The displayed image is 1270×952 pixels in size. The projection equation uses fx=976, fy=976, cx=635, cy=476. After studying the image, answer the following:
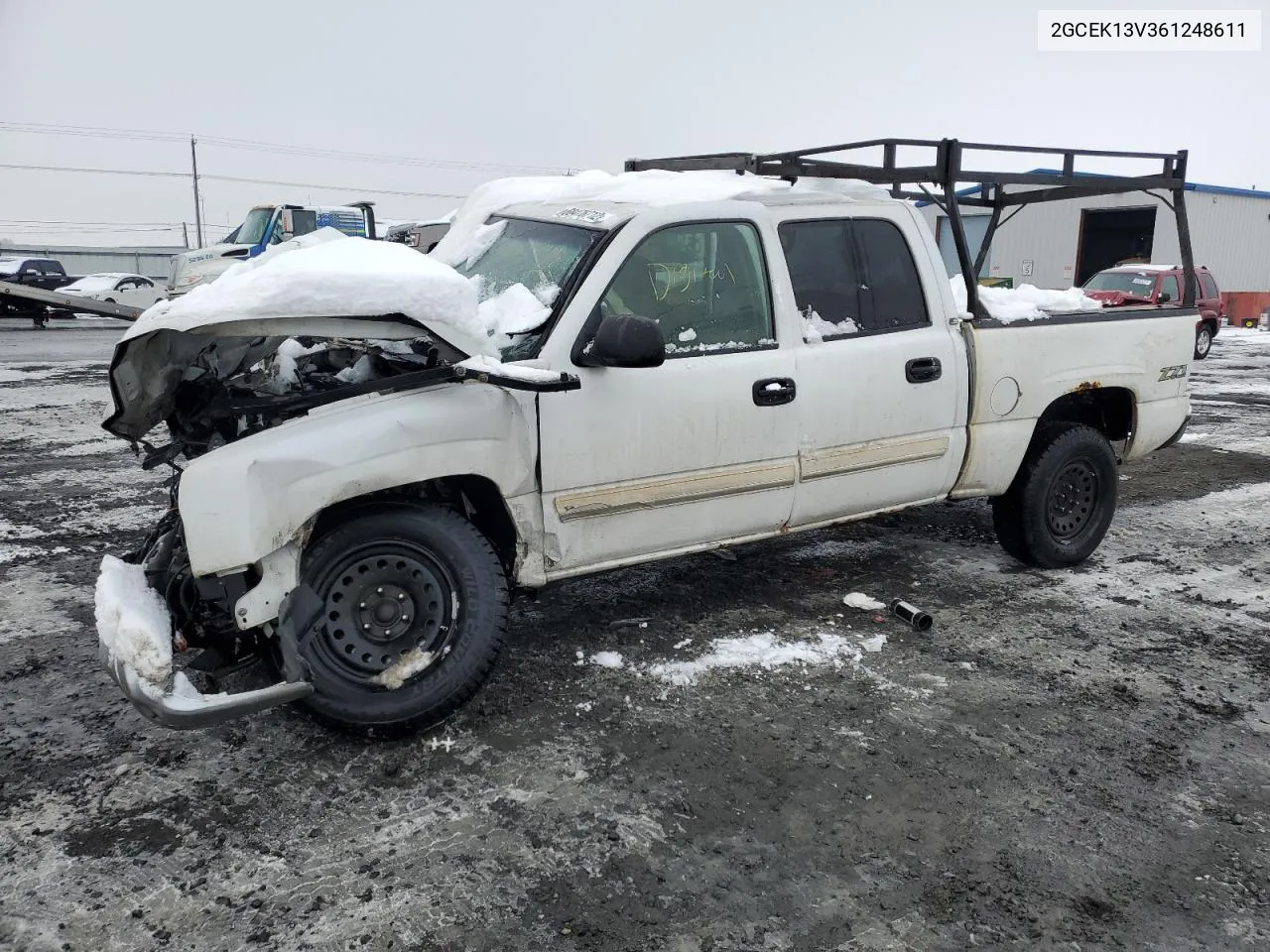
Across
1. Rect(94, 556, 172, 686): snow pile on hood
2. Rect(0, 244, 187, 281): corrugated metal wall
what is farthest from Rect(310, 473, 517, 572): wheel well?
Rect(0, 244, 187, 281): corrugated metal wall

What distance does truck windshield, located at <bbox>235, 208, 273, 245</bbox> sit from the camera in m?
19.3

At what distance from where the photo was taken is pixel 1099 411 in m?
5.61

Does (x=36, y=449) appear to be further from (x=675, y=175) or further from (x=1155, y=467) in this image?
(x=1155, y=467)

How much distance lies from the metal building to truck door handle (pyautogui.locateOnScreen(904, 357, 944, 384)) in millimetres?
26245

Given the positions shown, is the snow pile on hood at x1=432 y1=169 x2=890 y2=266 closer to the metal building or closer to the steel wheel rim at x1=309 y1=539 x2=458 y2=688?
the steel wheel rim at x1=309 y1=539 x2=458 y2=688

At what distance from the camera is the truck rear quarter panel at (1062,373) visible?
4.83 meters

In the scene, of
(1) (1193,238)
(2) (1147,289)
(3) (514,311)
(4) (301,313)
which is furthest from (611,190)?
(1) (1193,238)

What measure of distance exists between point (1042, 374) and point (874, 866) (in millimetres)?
3064

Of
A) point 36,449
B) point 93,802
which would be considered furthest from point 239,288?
point 36,449

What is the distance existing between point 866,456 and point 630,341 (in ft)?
4.93

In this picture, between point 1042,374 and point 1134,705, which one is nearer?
point 1134,705

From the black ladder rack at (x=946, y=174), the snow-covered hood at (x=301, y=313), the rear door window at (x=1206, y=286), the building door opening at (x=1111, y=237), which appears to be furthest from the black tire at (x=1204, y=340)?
the snow-covered hood at (x=301, y=313)

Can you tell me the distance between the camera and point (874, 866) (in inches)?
112

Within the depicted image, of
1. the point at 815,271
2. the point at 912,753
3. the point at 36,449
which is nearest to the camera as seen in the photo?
the point at 912,753
